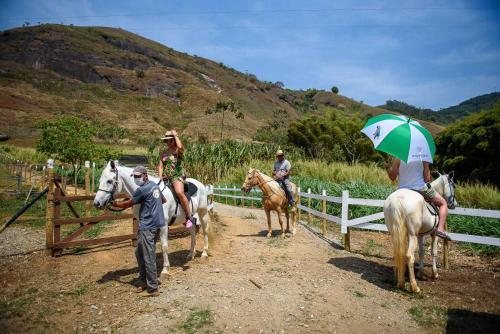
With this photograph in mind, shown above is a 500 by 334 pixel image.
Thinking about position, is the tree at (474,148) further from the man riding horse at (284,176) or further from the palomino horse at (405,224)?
the palomino horse at (405,224)

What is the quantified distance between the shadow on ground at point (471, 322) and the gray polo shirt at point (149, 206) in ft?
14.7

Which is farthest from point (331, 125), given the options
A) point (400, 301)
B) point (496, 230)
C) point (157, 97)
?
point (157, 97)

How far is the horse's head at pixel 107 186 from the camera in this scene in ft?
18.6

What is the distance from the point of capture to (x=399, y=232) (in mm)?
5574

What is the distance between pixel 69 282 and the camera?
20.0 feet

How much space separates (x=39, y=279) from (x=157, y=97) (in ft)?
388

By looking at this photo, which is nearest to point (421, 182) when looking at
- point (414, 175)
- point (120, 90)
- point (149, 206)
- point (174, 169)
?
point (414, 175)

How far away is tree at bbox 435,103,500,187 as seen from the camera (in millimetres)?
18250

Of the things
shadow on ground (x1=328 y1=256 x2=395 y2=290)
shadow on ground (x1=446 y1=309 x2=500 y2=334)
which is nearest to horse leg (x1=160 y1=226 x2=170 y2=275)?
shadow on ground (x1=328 y1=256 x2=395 y2=290)

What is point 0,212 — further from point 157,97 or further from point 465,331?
point 157,97

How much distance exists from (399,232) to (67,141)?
2254cm

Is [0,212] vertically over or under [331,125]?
under

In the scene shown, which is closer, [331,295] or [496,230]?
[331,295]

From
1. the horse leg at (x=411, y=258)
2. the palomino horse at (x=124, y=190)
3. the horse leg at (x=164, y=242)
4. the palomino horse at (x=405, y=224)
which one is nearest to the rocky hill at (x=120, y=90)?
the palomino horse at (x=124, y=190)
